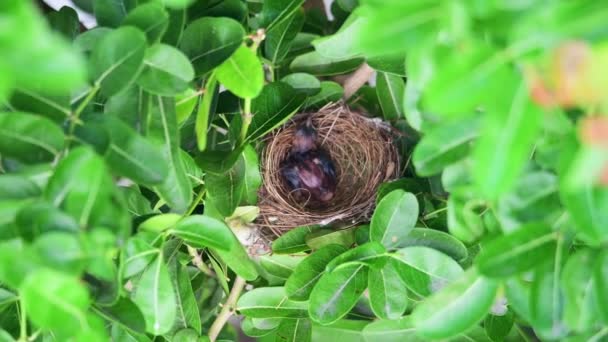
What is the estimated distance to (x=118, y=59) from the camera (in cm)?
49

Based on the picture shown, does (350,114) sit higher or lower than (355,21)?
lower

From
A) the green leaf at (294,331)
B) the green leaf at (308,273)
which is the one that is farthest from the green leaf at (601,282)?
the green leaf at (294,331)

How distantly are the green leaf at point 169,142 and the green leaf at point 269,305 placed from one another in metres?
0.27

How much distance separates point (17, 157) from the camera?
45cm

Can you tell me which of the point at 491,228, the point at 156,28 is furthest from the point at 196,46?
the point at 491,228

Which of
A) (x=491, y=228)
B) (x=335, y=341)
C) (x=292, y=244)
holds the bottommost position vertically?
(x=335, y=341)

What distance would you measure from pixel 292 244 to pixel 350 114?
A: 0.27 metres

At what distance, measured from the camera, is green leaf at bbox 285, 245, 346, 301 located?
720mm

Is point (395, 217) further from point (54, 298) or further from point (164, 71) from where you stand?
point (54, 298)

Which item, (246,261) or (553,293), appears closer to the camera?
(553,293)

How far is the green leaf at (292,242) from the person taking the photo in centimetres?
80

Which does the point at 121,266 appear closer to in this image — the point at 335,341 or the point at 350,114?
the point at 335,341

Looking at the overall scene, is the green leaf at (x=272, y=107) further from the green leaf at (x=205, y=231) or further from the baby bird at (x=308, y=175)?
the baby bird at (x=308, y=175)

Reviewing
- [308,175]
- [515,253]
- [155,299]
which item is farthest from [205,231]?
[308,175]
